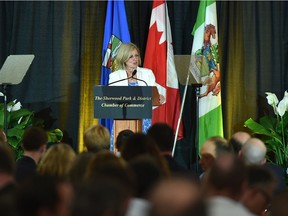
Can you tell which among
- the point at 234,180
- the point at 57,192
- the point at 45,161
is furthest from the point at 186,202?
the point at 45,161

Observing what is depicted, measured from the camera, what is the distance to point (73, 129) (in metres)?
10.9

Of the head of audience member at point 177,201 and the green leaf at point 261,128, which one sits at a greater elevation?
the head of audience member at point 177,201

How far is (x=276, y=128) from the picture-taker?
10.1m

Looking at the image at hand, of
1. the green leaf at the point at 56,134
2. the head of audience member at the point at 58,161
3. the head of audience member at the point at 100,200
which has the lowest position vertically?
the green leaf at the point at 56,134

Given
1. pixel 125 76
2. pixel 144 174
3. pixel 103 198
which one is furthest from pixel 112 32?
pixel 103 198

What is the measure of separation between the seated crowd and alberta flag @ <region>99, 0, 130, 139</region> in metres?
4.57

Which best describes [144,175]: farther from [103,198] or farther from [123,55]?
[123,55]

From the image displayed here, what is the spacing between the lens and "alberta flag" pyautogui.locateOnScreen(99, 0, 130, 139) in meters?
10.3

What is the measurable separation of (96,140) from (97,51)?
5.00m

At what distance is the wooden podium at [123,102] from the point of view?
8164 mm

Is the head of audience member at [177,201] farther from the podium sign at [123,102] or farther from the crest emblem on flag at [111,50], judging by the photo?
the crest emblem on flag at [111,50]

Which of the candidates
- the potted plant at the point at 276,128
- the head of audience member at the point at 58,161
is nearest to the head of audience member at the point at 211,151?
the head of audience member at the point at 58,161

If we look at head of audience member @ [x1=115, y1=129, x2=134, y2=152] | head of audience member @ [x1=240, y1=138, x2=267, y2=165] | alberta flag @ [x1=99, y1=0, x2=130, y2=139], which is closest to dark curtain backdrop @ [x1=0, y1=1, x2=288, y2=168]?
alberta flag @ [x1=99, y1=0, x2=130, y2=139]

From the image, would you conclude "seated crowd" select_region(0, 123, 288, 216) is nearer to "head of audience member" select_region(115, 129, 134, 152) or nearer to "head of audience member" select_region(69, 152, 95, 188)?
"head of audience member" select_region(69, 152, 95, 188)
